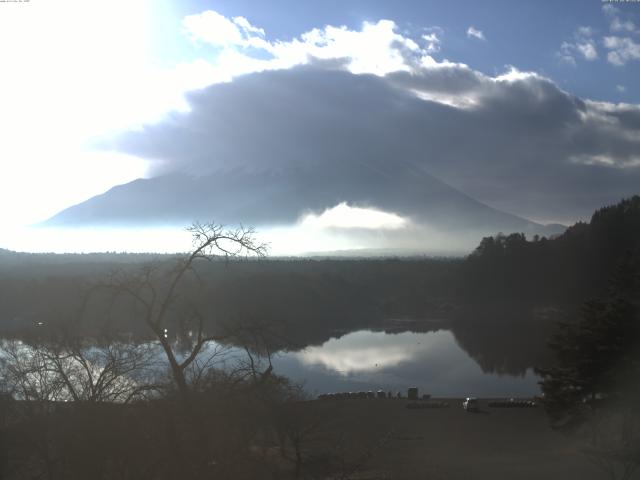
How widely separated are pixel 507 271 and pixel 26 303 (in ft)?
157

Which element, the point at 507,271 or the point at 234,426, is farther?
the point at 507,271

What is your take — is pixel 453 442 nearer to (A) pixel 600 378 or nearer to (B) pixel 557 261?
(A) pixel 600 378

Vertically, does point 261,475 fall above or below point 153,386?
below

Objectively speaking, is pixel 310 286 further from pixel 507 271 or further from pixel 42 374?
pixel 42 374

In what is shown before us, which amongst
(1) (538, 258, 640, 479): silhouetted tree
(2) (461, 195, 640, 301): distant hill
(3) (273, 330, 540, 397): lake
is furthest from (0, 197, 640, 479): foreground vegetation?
(2) (461, 195, 640, 301): distant hill

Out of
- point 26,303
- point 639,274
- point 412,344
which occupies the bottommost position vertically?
point 412,344

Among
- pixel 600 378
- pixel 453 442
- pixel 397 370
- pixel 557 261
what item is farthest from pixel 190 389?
pixel 557 261

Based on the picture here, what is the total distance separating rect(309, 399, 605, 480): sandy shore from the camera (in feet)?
33.5

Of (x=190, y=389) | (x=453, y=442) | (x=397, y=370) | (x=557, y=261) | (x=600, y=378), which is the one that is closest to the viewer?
(x=190, y=389)

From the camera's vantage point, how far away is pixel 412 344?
118 ft

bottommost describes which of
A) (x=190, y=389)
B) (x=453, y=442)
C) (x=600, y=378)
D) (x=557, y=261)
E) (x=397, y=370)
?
(x=397, y=370)

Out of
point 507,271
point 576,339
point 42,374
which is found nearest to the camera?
point 42,374

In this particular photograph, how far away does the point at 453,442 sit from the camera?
44.7ft

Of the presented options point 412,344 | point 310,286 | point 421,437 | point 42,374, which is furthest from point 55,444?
point 310,286
